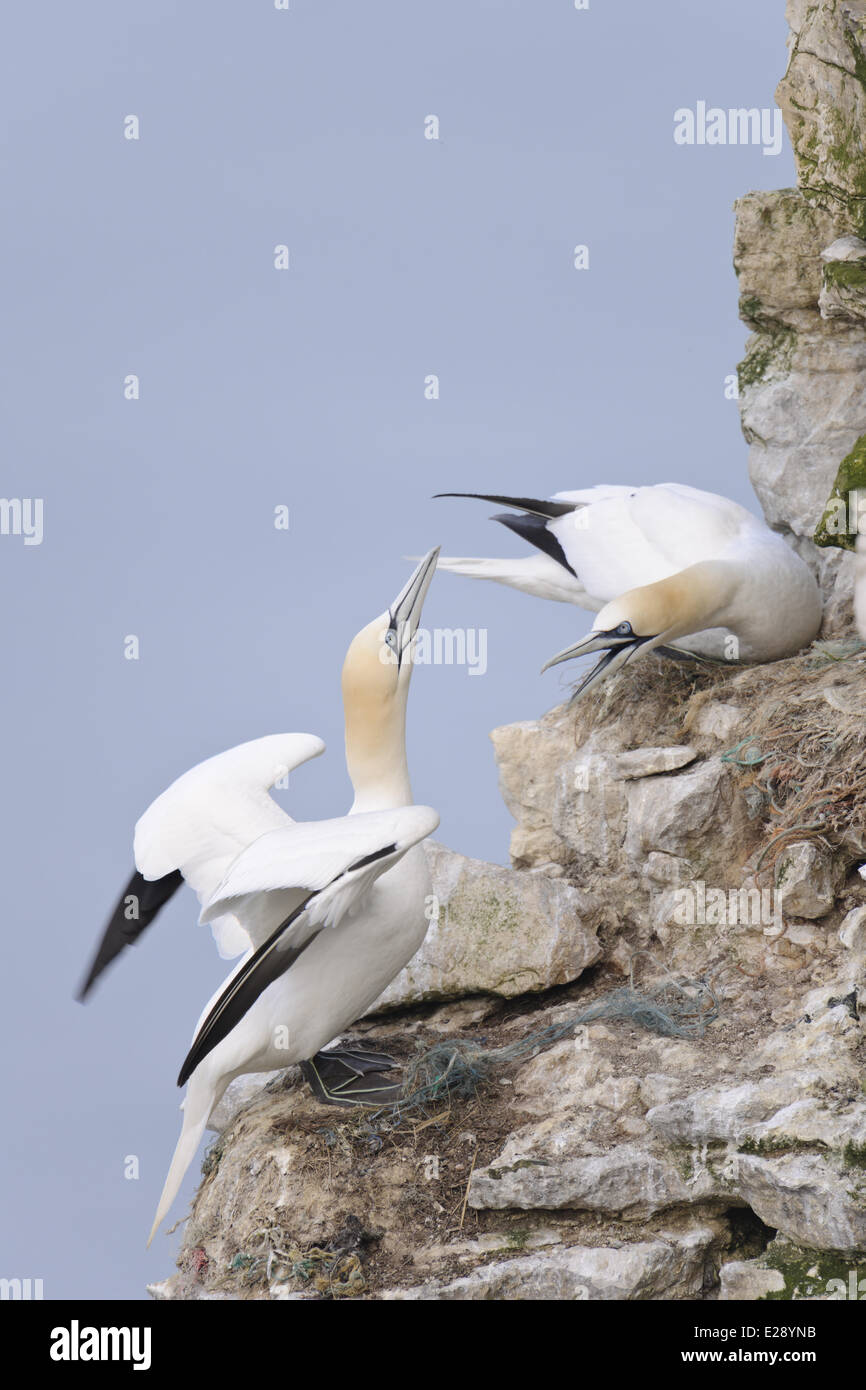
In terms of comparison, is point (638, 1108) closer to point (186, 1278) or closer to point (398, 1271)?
point (398, 1271)

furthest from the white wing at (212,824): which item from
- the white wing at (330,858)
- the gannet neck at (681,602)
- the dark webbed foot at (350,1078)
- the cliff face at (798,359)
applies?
the cliff face at (798,359)

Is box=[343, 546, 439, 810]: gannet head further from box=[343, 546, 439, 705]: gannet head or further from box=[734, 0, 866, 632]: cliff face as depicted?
box=[734, 0, 866, 632]: cliff face

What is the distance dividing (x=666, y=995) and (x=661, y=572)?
2148mm

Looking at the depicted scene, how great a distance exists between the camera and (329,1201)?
604cm

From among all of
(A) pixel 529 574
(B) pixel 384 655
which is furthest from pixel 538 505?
(B) pixel 384 655

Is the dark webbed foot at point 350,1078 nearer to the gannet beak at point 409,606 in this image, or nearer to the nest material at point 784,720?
the gannet beak at point 409,606

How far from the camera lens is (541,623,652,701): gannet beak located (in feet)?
23.9

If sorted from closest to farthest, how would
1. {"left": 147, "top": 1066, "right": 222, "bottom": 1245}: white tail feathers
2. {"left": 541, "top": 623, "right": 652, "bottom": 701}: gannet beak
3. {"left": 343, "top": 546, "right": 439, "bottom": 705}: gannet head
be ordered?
1. {"left": 147, "top": 1066, "right": 222, "bottom": 1245}: white tail feathers
2. {"left": 343, "top": 546, "right": 439, "bottom": 705}: gannet head
3. {"left": 541, "top": 623, "right": 652, "bottom": 701}: gannet beak

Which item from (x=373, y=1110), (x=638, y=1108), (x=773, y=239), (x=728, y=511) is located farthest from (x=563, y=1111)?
(x=773, y=239)

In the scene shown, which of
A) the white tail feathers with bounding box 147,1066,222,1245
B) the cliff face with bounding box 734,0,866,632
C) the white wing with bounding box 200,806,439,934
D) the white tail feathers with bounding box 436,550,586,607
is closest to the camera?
the white wing with bounding box 200,806,439,934

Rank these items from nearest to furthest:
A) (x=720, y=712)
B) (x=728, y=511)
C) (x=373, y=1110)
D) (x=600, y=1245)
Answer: (x=600, y=1245) < (x=373, y=1110) < (x=720, y=712) < (x=728, y=511)

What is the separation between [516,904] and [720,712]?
1263 mm

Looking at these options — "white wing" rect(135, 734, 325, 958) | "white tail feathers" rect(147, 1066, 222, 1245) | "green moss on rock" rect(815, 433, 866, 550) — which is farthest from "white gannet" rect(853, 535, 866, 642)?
"white tail feathers" rect(147, 1066, 222, 1245)

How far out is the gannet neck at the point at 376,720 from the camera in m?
6.40
